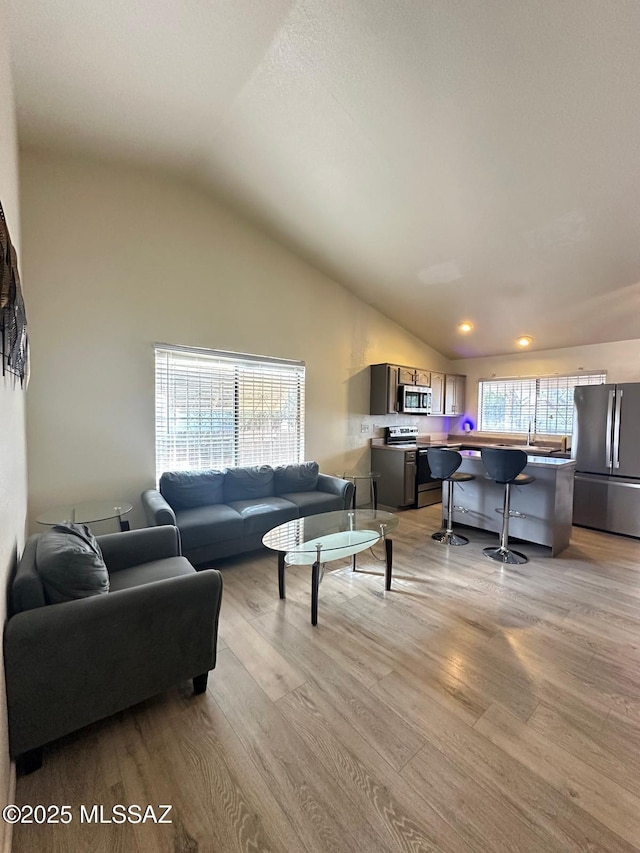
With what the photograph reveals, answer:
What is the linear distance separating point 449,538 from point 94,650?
11.0ft

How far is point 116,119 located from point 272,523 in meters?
3.57

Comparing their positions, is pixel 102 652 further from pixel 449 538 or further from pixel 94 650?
pixel 449 538

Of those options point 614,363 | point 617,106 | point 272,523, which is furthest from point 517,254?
point 272,523

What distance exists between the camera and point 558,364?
542 cm

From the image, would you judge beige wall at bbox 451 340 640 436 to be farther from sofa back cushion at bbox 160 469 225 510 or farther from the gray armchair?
the gray armchair

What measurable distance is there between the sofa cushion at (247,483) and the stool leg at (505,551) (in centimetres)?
242

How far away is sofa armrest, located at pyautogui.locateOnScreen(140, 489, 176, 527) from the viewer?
2780mm

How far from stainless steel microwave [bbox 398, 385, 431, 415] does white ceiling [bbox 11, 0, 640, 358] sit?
72.7 inches

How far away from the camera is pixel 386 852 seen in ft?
3.68

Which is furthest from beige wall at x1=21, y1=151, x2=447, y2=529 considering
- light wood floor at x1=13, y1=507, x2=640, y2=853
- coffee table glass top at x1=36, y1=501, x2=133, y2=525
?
light wood floor at x1=13, y1=507, x2=640, y2=853

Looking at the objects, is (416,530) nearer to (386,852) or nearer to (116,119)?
(386,852)

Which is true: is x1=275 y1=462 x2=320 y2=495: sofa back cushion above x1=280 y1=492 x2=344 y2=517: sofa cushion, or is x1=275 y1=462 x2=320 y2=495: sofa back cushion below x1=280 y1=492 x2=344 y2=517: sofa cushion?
above

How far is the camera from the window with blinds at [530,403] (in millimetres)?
5375

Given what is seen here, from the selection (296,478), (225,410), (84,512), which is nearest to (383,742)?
(84,512)
